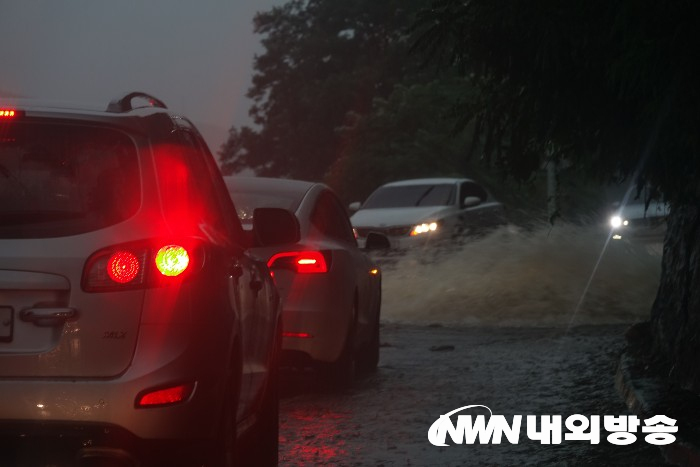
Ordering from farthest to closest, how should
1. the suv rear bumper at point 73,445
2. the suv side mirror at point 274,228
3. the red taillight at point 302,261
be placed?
1. the red taillight at point 302,261
2. the suv side mirror at point 274,228
3. the suv rear bumper at point 73,445

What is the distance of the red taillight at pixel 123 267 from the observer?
534 cm

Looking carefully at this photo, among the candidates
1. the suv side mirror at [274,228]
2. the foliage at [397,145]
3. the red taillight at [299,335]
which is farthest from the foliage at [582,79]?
the foliage at [397,145]

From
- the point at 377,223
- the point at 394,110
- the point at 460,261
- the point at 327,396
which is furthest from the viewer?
the point at 394,110

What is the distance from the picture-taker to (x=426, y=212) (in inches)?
987

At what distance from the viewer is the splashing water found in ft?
62.9

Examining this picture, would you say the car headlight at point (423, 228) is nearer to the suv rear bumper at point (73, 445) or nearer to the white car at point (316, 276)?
the white car at point (316, 276)

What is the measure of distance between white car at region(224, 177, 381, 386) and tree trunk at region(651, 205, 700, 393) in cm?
224

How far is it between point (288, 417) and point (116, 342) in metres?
5.02

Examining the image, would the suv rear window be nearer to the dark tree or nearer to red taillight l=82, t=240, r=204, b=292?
red taillight l=82, t=240, r=204, b=292

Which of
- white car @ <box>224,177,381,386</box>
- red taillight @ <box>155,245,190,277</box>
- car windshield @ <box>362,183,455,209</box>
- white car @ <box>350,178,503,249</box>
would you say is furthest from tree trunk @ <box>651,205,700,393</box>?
car windshield @ <box>362,183,455,209</box>

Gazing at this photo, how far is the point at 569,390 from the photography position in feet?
38.0

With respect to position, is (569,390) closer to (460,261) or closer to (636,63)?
(636,63)

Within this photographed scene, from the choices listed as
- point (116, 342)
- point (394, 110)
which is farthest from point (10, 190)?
point (394, 110)

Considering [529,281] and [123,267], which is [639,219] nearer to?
[529,281]
